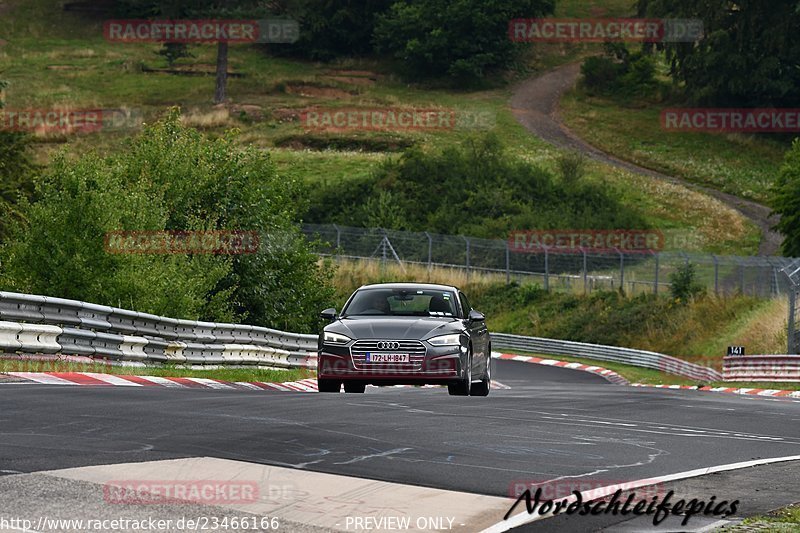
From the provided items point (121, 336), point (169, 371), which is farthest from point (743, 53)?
point (121, 336)

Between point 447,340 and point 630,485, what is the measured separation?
828 cm

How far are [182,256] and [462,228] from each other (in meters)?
41.9

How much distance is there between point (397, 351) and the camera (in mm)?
17812

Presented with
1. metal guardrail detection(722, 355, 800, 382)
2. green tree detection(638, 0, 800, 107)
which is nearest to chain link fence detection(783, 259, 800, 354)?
metal guardrail detection(722, 355, 800, 382)

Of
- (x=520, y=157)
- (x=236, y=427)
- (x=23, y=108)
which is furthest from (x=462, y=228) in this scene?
(x=236, y=427)

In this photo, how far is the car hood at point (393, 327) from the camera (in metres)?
17.9

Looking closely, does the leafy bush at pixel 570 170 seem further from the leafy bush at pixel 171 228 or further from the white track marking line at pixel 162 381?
the white track marking line at pixel 162 381

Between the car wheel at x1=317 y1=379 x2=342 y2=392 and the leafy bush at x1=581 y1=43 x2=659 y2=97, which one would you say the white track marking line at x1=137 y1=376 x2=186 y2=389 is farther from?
the leafy bush at x1=581 y1=43 x2=659 y2=97
